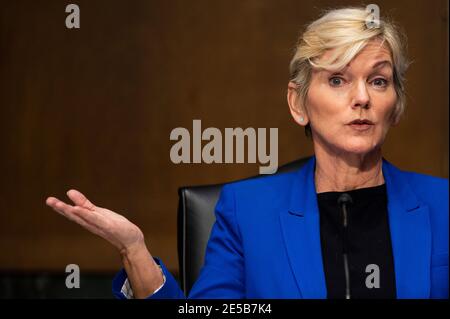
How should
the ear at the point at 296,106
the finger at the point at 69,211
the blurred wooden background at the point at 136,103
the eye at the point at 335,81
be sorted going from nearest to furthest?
the finger at the point at 69,211
the eye at the point at 335,81
the ear at the point at 296,106
the blurred wooden background at the point at 136,103

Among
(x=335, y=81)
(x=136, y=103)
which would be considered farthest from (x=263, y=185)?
(x=136, y=103)

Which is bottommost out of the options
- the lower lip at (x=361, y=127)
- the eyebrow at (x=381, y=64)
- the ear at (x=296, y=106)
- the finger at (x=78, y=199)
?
the finger at (x=78, y=199)

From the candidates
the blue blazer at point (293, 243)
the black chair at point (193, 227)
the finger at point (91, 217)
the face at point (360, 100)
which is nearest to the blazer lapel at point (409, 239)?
the blue blazer at point (293, 243)

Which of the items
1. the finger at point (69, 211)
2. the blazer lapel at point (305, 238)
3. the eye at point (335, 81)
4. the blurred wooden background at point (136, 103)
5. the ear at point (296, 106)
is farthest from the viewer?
the blurred wooden background at point (136, 103)

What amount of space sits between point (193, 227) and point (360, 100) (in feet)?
1.69

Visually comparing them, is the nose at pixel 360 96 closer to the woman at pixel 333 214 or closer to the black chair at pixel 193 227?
the woman at pixel 333 214

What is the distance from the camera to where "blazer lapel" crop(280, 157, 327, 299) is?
145 centimetres

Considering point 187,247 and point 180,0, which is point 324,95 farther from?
point 180,0

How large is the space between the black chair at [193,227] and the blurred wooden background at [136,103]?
120 cm

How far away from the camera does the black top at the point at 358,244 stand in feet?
4.80

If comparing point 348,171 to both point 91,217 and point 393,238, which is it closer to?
point 393,238

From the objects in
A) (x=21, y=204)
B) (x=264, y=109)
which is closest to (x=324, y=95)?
(x=264, y=109)

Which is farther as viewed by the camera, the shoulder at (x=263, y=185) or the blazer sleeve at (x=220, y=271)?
the shoulder at (x=263, y=185)
